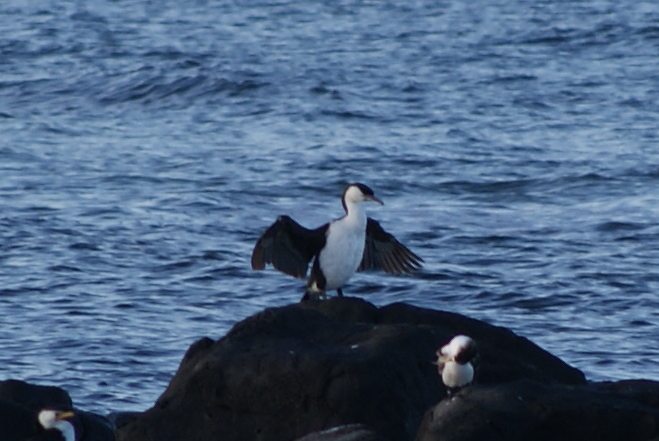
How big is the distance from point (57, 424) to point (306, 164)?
11.3m

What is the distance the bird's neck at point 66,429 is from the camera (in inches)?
375

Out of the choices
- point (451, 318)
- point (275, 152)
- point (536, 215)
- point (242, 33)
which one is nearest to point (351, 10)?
point (242, 33)

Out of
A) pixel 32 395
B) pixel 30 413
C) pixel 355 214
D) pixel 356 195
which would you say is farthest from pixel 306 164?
pixel 30 413

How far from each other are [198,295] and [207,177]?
16.4 ft

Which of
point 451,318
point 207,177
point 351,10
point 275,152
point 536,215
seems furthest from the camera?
point 351,10

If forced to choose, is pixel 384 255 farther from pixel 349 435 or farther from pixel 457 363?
pixel 349 435

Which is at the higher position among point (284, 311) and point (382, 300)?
point (284, 311)

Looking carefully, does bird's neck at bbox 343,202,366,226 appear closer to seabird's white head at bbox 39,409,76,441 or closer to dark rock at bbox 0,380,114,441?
dark rock at bbox 0,380,114,441

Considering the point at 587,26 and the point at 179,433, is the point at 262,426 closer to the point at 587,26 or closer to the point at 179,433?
the point at 179,433

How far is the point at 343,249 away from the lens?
38.5ft

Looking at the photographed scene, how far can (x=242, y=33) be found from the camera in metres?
29.2

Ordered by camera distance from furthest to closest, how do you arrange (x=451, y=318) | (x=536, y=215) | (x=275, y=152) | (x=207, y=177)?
(x=275, y=152) → (x=207, y=177) → (x=536, y=215) → (x=451, y=318)

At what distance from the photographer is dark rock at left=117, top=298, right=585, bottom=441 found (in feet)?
29.8

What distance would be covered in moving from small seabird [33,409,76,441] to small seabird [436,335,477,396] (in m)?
1.94
